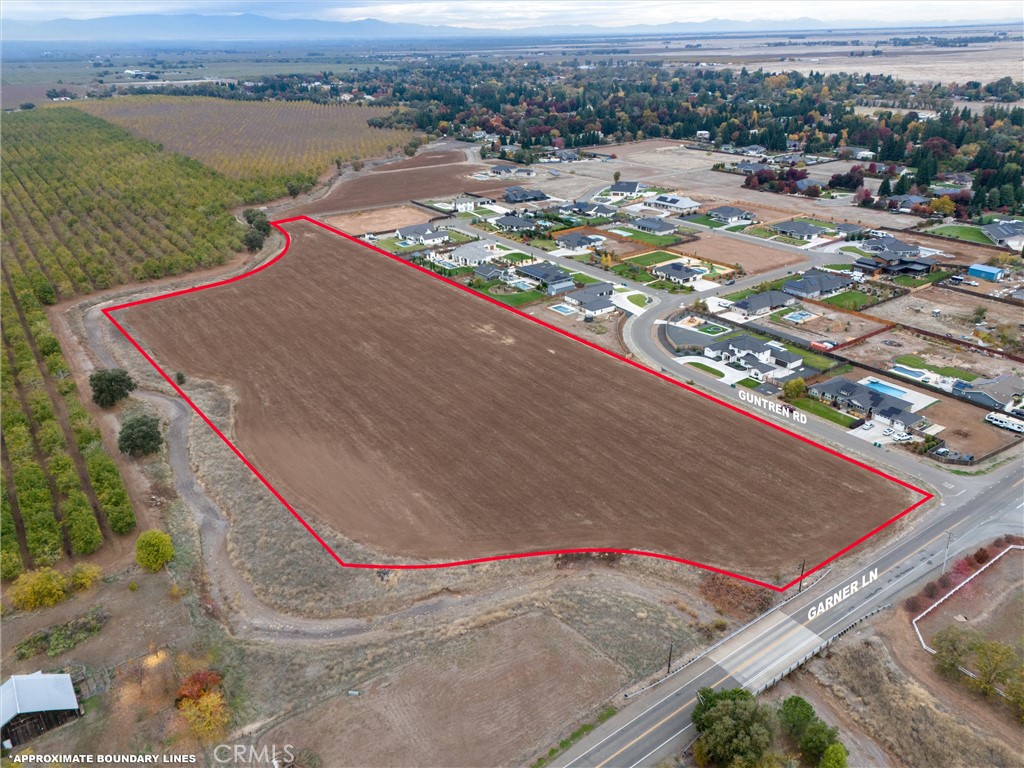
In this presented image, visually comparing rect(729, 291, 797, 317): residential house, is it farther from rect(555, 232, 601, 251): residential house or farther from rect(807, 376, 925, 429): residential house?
rect(555, 232, 601, 251): residential house

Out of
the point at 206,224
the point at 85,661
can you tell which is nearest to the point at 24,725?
the point at 85,661

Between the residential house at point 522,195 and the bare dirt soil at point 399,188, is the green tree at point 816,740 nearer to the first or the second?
the residential house at point 522,195

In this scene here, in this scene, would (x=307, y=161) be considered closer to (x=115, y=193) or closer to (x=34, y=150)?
(x=115, y=193)

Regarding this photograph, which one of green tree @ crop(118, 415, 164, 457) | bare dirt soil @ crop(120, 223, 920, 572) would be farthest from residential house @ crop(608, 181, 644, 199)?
green tree @ crop(118, 415, 164, 457)

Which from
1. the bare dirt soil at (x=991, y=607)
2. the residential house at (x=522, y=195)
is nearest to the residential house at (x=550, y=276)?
the residential house at (x=522, y=195)

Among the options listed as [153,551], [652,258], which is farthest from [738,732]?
[652,258]
